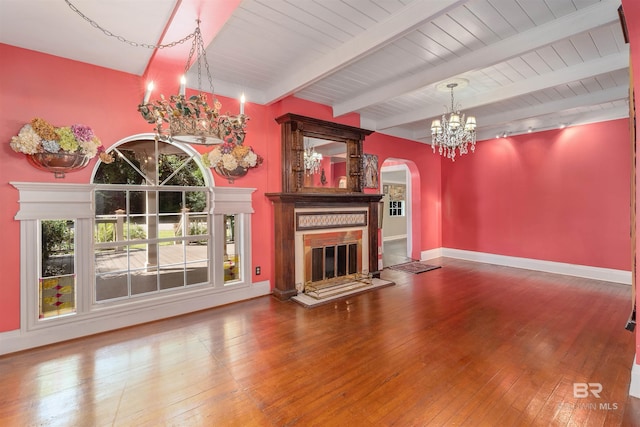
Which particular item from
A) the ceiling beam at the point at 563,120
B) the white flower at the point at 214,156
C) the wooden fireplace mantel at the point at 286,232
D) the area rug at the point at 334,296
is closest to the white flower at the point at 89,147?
the white flower at the point at 214,156

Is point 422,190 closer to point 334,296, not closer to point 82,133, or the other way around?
point 334,296

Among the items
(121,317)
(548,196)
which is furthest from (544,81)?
(121,317)

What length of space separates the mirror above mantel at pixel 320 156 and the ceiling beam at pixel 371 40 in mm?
704

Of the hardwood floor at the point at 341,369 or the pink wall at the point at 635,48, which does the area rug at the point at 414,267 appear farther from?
the pink wall at the point at 635,48

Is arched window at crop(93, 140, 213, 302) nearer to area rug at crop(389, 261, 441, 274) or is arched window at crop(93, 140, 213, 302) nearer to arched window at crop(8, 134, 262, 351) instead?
arched window at crop(8, 134, 262, 351)

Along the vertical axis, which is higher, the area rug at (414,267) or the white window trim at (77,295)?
the white window trim at (77,295)

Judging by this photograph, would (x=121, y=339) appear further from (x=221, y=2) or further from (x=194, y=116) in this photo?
(x=221, y=2)

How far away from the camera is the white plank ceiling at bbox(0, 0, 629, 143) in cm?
226

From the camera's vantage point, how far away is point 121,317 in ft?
10.5

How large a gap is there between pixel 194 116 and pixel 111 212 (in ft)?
6.95

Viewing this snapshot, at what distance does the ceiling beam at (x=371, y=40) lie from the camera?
2.16m

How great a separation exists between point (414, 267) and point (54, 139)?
5889 millimetres

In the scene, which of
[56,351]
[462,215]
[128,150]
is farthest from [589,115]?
[56,351]

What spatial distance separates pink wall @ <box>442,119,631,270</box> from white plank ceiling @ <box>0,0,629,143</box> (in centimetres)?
130
